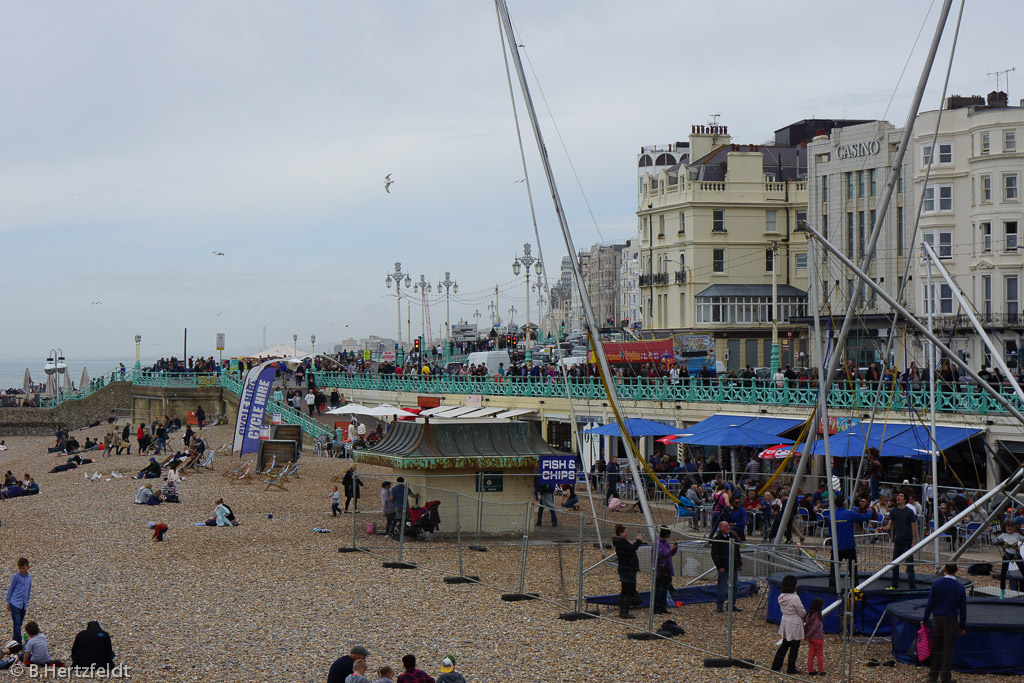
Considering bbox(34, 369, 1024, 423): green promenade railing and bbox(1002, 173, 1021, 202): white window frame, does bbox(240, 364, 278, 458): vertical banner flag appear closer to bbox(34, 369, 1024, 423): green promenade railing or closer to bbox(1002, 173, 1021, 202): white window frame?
bbox(34, 369, 1024, 423): green promenade railing

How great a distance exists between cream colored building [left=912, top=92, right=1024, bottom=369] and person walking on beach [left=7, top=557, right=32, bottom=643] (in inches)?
1393

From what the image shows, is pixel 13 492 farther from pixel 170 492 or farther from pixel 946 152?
pixel 946 152

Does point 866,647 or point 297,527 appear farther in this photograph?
point 297,527

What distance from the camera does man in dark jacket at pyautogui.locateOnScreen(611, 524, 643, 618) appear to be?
51.5 feet

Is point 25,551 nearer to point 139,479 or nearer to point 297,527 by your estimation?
point 297,527

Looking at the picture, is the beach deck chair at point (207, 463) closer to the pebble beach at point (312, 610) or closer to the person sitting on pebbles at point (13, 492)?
the person sitting on pebbles at point (13, 492)

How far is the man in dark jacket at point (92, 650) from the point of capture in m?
13.5

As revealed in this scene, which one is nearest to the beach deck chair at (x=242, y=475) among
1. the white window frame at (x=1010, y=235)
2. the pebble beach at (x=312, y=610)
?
the pebble beach at (x=312, y=610)

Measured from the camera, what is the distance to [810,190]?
53438 millimetres

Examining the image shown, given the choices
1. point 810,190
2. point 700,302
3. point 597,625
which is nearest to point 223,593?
point 597,625

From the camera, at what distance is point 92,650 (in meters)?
13.5

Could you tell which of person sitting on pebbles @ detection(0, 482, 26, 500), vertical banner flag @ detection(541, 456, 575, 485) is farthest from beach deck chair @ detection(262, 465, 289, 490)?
vertical banner flag @ detection(541, 456, 575, 485)

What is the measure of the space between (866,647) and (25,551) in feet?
55.4

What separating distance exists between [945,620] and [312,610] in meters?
9.23
